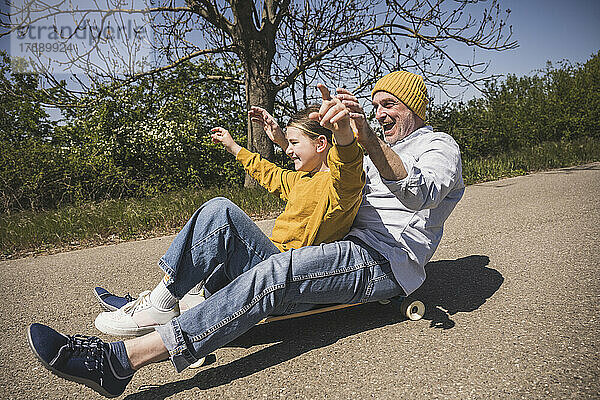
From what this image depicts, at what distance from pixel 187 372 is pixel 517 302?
6.33 feet

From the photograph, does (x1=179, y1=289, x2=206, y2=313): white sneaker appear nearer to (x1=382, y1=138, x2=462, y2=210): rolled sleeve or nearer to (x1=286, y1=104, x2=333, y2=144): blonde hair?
(x1=286, y1=104, x2=333, y2=144): blonde hair

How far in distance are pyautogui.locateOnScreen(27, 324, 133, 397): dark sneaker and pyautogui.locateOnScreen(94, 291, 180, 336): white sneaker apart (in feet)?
1.47

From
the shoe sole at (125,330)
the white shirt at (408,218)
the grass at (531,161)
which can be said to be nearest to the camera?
the white shirt at (408,218)

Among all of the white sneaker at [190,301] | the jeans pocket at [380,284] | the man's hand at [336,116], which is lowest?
the white sneaker at [190,301]

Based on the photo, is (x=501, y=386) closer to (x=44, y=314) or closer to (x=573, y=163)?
(x=44, y=314)

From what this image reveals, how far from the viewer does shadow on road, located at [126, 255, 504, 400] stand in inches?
84.4

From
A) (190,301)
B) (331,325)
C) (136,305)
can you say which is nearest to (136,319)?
(136,305)

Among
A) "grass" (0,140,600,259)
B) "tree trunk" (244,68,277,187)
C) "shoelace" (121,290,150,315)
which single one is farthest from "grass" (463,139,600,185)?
"shoelace" (121,290,150,315)

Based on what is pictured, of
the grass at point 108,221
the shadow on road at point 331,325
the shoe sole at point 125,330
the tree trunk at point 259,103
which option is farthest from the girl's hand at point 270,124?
the tree trunk at point 259,103

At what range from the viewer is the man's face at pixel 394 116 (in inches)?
101

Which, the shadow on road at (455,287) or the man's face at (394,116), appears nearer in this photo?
the man's face at (394,116)

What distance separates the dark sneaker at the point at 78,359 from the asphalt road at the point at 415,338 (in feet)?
0.71

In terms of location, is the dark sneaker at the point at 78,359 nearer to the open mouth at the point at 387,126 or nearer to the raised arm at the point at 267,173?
the raised arm at the point at 267,173

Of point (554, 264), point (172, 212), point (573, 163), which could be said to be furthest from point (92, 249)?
point (573, 163)
